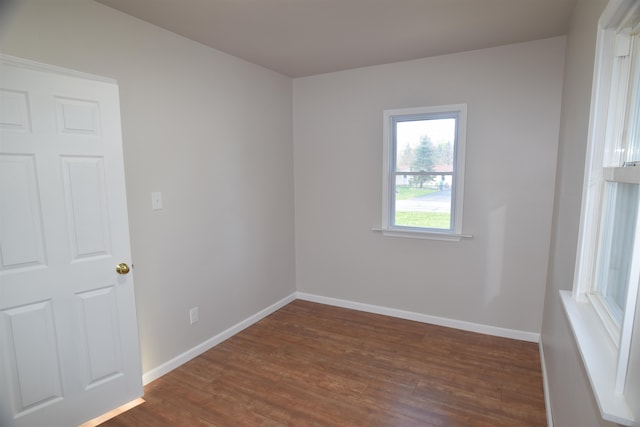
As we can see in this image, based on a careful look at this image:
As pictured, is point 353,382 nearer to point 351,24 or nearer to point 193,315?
point 193,315

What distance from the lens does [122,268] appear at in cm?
217

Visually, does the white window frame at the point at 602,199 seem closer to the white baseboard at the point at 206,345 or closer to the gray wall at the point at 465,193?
the gray wall at the point at 465,193

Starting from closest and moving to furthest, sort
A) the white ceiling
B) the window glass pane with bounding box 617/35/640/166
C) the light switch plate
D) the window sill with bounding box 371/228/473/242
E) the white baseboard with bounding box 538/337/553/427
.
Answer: the window glass pane with bounding box 617/35/640/166 → the white baseboard with bounding box 538/337/553/427 → the white ceiling → the light switch plate → the window sill with bounding box 371/228/473/242

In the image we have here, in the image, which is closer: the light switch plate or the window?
the light switch plate

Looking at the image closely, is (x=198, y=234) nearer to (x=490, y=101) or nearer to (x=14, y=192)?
(x=14, y=192)

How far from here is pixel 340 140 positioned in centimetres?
369

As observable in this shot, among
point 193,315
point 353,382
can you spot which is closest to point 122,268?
point 193,315

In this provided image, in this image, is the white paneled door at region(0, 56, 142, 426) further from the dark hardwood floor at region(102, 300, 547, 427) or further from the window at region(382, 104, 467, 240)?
the window at region(382, 104, 467, 240)

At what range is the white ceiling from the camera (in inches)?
83.9

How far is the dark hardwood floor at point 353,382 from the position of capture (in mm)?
2133

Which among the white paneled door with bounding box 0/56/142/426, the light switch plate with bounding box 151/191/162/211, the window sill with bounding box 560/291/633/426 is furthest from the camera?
the light switch plate with bounding box 151/191/162/211

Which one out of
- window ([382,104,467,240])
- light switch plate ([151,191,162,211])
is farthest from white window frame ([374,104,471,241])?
light switch plate ([151,191,162,211])

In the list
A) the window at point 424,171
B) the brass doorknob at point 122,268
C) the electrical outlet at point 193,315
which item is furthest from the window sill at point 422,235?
the brass doorknob at point 122,268

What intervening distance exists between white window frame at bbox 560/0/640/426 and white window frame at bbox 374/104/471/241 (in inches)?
60.5
